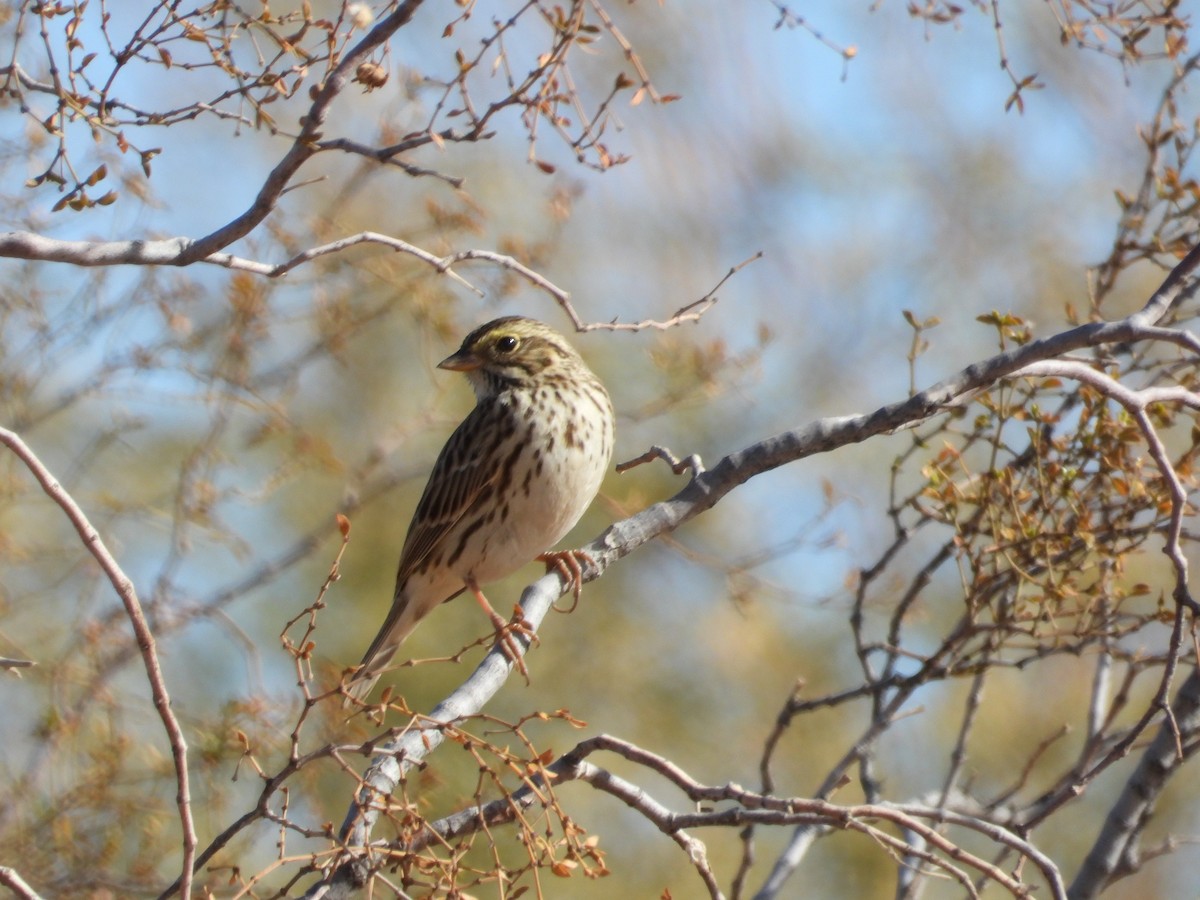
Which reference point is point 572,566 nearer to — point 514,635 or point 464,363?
point 514,635

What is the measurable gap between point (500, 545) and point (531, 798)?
2.57 meters

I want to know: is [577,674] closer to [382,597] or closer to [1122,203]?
[382,597]

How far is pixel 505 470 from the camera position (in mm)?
5723

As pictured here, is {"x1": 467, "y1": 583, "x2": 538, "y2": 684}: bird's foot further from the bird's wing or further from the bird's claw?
the bird's wing

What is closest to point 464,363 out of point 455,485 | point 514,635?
point 455,485

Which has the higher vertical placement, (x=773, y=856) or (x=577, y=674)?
(x=577, y=674)

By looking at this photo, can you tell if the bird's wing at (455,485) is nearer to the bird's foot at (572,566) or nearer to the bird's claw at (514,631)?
the bird's foot at (572,566)

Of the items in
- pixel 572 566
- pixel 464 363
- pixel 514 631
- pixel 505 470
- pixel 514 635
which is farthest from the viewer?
pixel 464 363

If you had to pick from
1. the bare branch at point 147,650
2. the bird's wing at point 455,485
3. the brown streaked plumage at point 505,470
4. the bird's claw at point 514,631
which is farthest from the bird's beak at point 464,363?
the bare branch at point 147,650

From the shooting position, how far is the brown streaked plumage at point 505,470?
18.5ft

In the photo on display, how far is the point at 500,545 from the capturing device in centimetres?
581

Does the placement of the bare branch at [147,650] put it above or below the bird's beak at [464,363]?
below

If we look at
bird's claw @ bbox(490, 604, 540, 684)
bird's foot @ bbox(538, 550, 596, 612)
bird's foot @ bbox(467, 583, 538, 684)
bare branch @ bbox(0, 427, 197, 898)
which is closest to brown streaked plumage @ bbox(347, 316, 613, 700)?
bird's foot @ bbox(538, 550, 596, 612)

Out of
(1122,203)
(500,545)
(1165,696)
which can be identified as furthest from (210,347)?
(1165,696)
